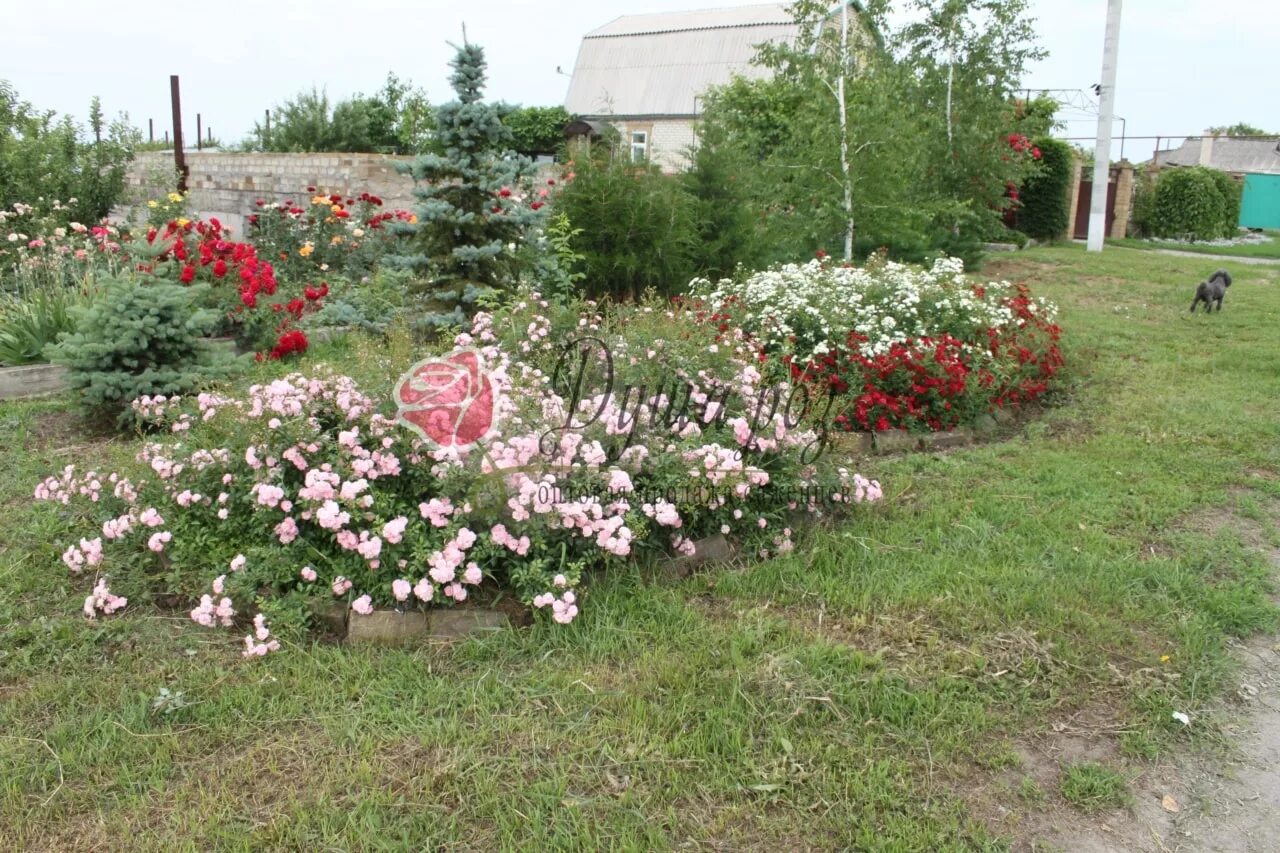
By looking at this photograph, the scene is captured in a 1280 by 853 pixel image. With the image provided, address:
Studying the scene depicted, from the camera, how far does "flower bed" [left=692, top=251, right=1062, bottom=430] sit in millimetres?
5418

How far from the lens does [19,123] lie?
1121 cm

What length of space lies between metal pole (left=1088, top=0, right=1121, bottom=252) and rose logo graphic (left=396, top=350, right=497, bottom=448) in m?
14.6

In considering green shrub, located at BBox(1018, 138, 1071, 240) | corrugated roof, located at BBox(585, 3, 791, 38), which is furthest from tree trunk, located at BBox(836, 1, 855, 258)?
corrugated roof, located at BBox(585, 3, 791, 38)

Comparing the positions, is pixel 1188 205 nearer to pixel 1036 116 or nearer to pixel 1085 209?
pixel 1085 209

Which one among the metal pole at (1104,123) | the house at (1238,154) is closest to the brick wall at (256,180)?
the metal pole at (1104,123)

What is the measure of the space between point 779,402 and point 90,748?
2.92 metres

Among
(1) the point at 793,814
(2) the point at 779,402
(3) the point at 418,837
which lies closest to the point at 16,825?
(3) the point at 418,837

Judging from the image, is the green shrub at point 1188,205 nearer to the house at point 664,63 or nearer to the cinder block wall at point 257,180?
the house at point 664,63

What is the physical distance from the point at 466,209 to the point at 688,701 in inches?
194

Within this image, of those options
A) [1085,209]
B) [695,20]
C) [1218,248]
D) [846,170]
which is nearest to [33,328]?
[846,170]

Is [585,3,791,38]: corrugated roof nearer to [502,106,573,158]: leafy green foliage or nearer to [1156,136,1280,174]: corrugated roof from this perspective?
[502,106,573,158]: leafy green foliage

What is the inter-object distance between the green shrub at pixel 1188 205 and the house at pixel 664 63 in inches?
479

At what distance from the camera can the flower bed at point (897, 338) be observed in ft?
17.8

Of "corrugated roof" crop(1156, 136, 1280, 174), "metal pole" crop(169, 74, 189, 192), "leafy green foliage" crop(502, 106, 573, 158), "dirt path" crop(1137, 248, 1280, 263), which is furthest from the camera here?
"corrugated roof" crop(1156, 136, 1280, 174)
